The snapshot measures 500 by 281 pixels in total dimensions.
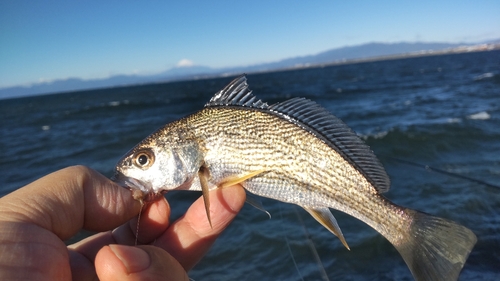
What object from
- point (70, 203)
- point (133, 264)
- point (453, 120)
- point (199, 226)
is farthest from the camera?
point (453, 120)

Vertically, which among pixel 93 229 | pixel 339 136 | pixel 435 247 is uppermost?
pixel 339 136

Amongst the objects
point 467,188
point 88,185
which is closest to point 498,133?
point 467,188

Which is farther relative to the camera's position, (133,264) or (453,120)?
(453,120)

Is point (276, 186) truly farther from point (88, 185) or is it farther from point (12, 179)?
point (12, 179)

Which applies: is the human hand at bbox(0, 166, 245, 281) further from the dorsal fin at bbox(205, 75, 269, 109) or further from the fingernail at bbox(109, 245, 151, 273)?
the dorsal fin at bbox(205, 75, 269, 109)

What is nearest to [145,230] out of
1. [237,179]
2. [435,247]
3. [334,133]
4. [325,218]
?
[237,179]

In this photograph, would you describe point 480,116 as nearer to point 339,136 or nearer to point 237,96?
point 339,136

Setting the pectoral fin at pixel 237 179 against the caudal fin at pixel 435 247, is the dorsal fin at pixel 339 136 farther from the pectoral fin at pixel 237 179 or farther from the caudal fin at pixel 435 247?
the pectoral fin at pixel 237 179
